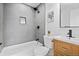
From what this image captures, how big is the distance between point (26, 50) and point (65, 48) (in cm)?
59

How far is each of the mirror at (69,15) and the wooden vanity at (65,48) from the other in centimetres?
42

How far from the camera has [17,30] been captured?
129cm


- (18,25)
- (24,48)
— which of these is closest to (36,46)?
(24,48)

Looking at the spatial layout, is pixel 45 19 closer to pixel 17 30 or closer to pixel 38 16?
pixel 38 16

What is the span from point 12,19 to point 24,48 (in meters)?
0.49

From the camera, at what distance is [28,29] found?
4.37 feet

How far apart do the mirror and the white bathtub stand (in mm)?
623

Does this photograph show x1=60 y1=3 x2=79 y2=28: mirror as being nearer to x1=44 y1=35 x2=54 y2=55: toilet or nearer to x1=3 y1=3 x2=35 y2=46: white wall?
x1=44 y1=35 x2=54 y2=55: toilet

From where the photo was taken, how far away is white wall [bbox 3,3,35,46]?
1218mm

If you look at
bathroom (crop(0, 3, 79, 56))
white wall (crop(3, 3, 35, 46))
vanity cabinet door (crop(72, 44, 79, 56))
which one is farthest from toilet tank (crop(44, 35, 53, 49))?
vanity cabinet door (crop(72, 44, 79, 56))

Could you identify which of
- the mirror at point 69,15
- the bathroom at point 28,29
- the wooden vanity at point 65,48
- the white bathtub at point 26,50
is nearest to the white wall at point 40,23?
the bathroom at point 28,29

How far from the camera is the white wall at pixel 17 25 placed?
1.22 metres

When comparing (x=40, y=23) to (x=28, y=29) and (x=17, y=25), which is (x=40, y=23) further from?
(x=17, y=25)

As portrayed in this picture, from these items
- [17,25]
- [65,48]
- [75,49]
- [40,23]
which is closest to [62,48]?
[65,48]
